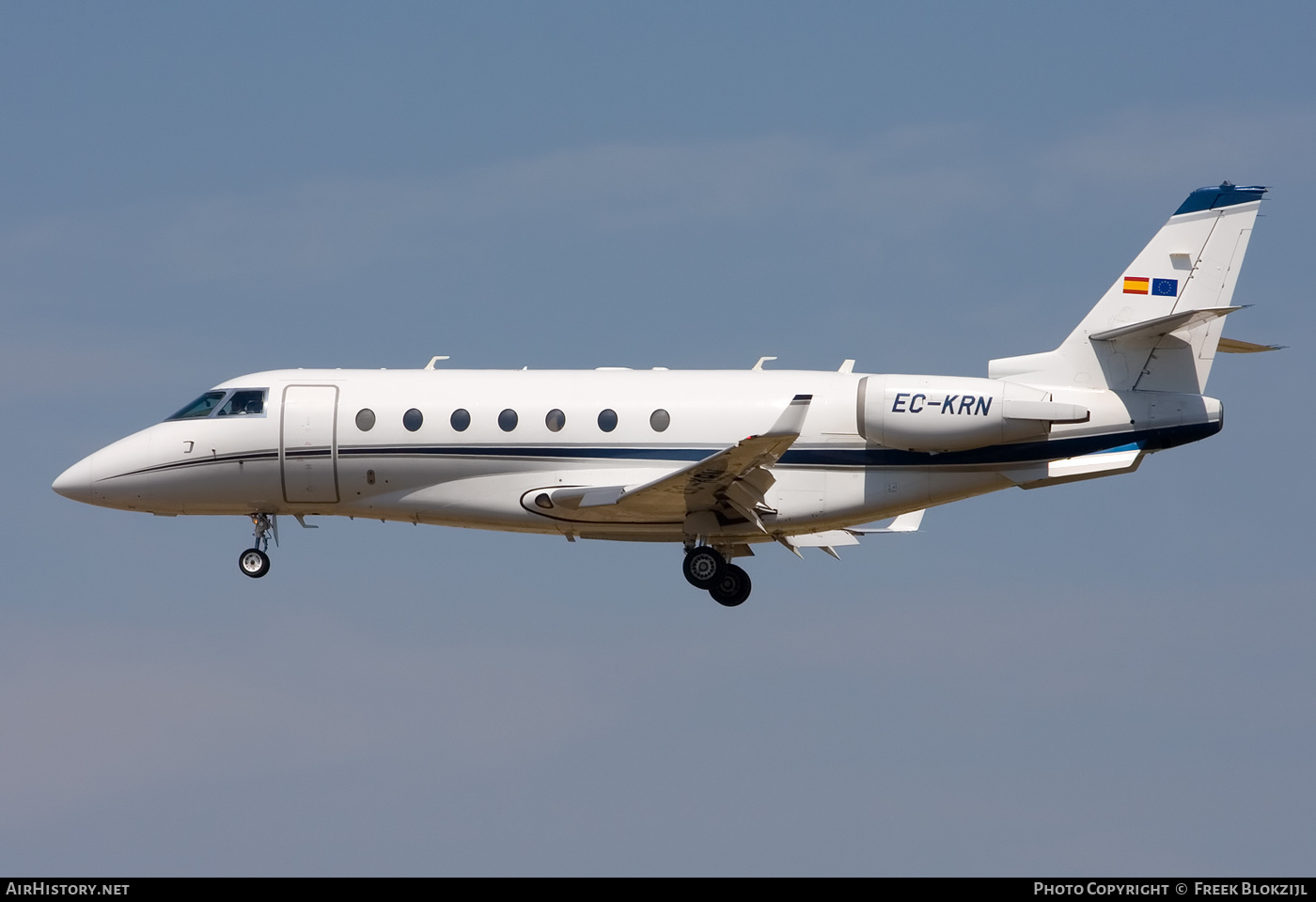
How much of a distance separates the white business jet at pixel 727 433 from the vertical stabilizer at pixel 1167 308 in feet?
0.09

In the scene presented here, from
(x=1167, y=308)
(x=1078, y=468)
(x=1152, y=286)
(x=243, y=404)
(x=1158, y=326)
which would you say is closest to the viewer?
(x=1158, y=326)

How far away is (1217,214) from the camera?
2925cm

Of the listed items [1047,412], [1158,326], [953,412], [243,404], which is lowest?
[1047,412]

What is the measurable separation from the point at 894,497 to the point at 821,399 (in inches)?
73.2

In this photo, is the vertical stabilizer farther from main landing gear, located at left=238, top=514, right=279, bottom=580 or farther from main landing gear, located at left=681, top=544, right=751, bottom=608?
main landing gear, located at left=238, top=514, right=279, bottom=580

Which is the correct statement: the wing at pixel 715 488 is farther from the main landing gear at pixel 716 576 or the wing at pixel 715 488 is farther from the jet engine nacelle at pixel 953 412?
the jet engine nacelle at pixel 953 412

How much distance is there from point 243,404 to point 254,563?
252 centimetres

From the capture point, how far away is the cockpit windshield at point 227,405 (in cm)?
2983

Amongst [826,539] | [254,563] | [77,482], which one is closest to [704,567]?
[826,539]

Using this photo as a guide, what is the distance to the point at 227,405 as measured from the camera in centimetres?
3002

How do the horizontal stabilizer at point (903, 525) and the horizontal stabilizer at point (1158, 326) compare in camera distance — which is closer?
the horizontal stabilizer at point (1158, 326)

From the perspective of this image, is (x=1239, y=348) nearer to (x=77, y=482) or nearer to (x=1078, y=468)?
(x=1078, y=468)

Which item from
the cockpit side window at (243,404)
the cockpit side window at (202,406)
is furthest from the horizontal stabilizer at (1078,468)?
the cockpit side window at (202,406)

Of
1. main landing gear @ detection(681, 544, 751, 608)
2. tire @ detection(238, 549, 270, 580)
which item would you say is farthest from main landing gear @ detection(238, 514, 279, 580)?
main landing gear @ detection(681, 544, 751, 608)
